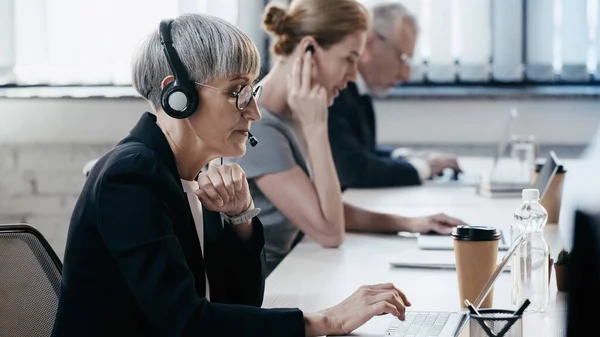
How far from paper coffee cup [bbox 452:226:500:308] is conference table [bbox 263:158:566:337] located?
0.13 feet

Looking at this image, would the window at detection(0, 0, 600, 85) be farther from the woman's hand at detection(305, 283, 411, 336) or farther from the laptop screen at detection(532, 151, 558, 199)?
the woman's hand at detection(305, 283, 411, 336)

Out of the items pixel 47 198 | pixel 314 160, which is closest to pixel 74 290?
pixel 314 160

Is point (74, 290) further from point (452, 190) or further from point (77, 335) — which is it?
point (452, 190)

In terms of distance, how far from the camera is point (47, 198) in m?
4.21

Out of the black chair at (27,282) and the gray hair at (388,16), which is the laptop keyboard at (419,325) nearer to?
the black chair at (27,282)

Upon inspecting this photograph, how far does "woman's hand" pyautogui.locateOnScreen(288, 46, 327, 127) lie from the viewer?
2.16 m

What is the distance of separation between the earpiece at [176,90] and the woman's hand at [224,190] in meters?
0.17

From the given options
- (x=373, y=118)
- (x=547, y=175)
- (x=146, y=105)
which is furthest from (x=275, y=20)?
(x=146, y=105)

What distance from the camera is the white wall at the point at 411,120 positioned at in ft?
13.8

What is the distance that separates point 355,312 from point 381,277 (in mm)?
436

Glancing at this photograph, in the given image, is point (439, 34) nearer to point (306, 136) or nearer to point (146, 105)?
point (146, 105)

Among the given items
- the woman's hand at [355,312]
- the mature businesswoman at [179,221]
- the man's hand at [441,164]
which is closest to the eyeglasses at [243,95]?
the mature businesswoman at [179,221]

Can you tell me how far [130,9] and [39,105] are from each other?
0.61m

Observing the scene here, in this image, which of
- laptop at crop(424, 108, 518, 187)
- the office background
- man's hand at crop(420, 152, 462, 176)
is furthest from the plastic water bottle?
the office background
